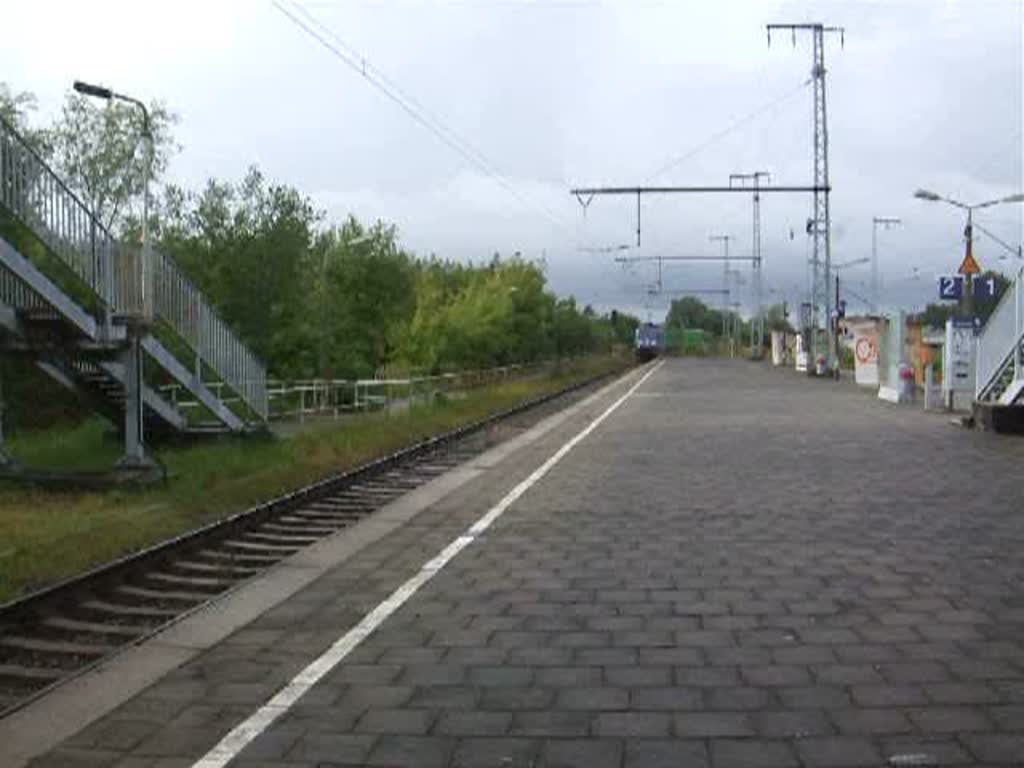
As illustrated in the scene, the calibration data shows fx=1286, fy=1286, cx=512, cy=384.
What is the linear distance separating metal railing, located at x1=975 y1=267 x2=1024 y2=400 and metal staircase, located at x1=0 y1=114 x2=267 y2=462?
49.4 ft

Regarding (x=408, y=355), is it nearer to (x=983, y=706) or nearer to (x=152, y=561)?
A: (x=152, y=561)

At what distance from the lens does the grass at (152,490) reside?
1117cm

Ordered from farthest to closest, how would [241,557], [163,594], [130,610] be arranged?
1. [241,557]
2. [163,594]
3. [130,610]

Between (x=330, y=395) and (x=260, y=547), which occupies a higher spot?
(x=330, y=395)

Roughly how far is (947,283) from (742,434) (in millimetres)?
17548

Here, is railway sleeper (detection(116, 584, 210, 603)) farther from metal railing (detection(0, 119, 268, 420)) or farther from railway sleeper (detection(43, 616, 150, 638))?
metal railing (detection(0, 119, 268, 420))

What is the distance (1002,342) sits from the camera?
26.2 metres

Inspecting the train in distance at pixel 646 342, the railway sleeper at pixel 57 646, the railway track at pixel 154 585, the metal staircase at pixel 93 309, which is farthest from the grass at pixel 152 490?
the train in distance at pixel 646 342

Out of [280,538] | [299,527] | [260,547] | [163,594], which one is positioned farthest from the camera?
[299,527]

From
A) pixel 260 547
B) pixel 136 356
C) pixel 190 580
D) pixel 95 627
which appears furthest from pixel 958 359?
pixel 95 627

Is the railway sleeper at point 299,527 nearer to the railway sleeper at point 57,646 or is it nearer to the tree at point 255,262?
the railway sleeper at point 57,646

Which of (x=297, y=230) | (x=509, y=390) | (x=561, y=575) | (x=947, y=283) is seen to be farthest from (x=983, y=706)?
(x=509, y=390)

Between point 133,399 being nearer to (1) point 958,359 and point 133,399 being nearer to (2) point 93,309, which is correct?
(2) point 93,309

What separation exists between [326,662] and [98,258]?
12242 mm
